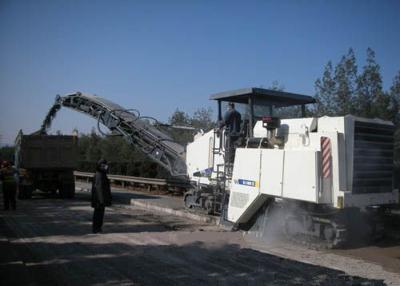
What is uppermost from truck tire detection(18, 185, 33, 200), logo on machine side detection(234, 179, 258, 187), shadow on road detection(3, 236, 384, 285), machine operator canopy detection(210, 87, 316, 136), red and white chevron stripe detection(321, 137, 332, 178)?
machine operator canopy detection(210, 87, 316, 136)

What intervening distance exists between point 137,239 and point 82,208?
6524mm

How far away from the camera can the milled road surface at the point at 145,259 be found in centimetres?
612

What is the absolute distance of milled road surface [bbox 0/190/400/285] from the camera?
20.1 ft

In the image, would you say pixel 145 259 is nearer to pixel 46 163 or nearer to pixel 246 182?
pixel 246 182

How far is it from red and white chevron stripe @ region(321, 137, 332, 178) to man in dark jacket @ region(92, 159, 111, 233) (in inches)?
185

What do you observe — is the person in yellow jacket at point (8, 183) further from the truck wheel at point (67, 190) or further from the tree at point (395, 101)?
the tree at point (395, 101)

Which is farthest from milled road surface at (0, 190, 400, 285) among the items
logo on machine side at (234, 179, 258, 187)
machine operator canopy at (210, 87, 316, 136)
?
machine operator canopy at (210, 87, 316, 136)

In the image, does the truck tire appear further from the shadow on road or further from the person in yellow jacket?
the shadow on road

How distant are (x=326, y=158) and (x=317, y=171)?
1.01 feet

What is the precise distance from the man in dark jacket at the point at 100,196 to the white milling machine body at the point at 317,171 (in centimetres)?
279

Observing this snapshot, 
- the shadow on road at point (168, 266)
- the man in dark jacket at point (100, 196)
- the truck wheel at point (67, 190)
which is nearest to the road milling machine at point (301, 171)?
the shadow on road at point (168, 266)

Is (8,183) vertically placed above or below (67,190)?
above

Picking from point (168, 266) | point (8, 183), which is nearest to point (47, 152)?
point (8, 183)

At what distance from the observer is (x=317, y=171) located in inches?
330
